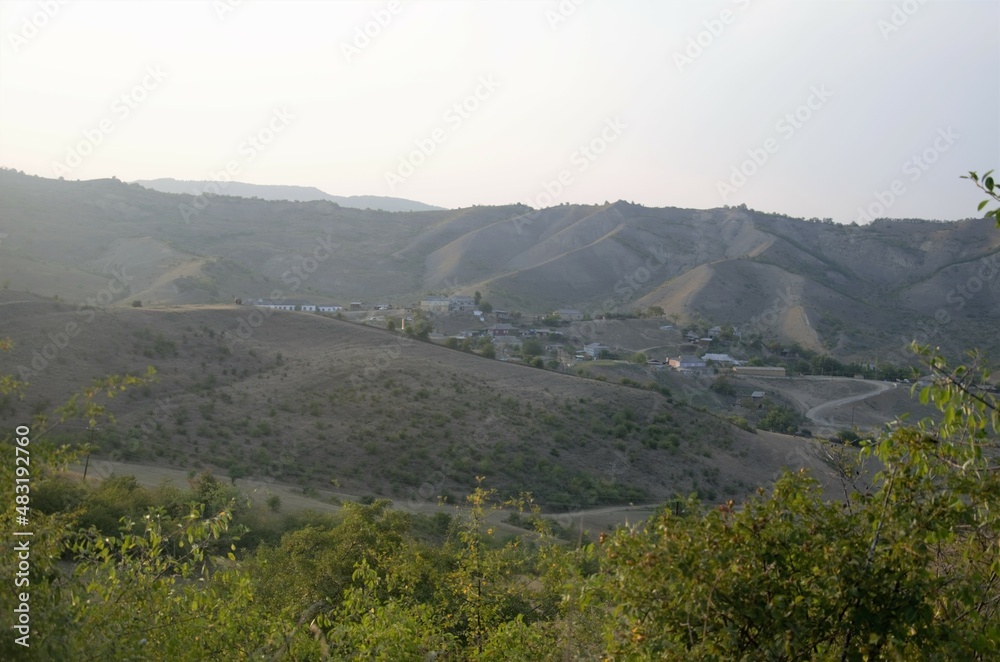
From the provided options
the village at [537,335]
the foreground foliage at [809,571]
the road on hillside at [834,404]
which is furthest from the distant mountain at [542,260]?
the foreground foliage at [809,571]

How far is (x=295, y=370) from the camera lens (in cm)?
3522

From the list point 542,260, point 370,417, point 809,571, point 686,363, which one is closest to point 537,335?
point 686,363

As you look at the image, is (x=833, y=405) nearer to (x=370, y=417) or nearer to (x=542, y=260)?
(x=370, y=417)

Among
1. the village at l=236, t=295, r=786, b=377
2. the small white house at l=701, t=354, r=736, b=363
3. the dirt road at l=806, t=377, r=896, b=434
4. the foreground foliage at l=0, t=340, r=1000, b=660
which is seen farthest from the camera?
the small white house at l=701, t=354, r=736, b=363

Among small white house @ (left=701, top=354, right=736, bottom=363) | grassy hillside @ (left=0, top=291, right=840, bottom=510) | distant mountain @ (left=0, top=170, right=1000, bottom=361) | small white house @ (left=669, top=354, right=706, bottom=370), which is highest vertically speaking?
distant mountain @ (left=0, top=170, right=1000, bottom=361)

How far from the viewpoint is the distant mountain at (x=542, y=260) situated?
7188cm

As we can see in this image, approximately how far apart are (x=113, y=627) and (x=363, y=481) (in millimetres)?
22032

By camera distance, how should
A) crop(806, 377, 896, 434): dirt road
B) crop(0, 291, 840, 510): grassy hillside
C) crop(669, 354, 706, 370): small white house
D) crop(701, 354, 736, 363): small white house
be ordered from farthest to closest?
1. crop(701, 354, 736, 363): small white house
2. crop(669, 354, 706, 370): small white house
3. crop(806, 377, 896, 434): dirt road
4. crop(0, 291, 840, 510): grassy hillside

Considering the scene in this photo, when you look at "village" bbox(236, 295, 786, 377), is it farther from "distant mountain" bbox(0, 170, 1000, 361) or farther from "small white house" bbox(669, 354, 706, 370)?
"distant mountain" bbox(0, 170, 1000, 361)

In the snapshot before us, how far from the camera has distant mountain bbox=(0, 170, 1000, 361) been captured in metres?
71.9

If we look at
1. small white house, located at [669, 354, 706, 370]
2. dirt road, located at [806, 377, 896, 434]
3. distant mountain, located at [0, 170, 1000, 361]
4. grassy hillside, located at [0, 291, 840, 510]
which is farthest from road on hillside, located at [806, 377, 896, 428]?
distant mountain, located at [0, 170, 1000, 361]

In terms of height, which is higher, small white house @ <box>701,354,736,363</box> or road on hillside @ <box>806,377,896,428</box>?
small white house @ <box>701,354,736,363</box>

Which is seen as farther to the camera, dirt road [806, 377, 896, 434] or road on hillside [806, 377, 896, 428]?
road on hillside [806, 377, 896, 428]

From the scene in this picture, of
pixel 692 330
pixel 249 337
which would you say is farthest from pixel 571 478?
pixel 692 330
